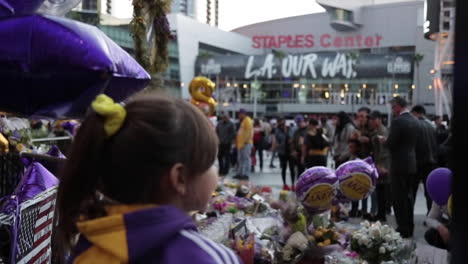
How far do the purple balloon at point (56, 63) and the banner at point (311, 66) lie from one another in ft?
164

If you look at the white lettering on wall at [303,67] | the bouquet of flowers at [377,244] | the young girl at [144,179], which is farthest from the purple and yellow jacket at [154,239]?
the white lettering on wall at [303,67]

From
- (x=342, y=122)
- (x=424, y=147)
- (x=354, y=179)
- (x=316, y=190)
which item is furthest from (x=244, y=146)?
(x=316, y=190)

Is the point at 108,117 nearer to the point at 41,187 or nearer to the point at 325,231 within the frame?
the point at 41,187

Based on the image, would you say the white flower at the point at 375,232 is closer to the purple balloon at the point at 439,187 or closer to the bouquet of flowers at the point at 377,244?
the bouquet of flowers at the point at 377,244

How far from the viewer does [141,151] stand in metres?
1.23

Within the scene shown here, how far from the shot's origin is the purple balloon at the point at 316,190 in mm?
4184

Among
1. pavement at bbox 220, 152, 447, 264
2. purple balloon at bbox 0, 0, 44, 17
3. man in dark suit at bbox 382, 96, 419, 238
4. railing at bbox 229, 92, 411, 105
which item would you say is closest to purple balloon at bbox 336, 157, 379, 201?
pavement at bbox 220, 152, 447, 264

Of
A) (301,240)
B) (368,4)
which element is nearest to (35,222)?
(301,240)

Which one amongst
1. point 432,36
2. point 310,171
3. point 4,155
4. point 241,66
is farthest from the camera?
point 241,66

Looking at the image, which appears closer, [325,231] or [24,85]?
[24,85]

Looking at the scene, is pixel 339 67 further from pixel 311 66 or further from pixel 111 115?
pixel 111 115

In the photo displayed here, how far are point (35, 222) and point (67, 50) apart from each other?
86cm

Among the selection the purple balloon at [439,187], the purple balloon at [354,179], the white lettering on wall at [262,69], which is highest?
the white lettering on wall at [262,69]

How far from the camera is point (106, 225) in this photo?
48.3 inches
